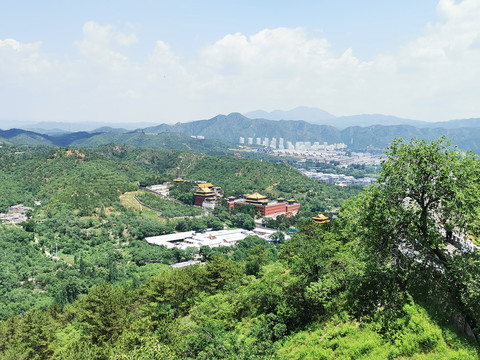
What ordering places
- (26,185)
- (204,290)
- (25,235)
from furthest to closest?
(26,185) → (25,235) → (204,290)

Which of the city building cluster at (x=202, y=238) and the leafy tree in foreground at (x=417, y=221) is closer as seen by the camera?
the leafy tree in foreground at (x=417, y=221)

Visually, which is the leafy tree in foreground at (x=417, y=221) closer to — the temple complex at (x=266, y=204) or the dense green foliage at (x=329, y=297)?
the dense green foliage at (x=329, y=297)

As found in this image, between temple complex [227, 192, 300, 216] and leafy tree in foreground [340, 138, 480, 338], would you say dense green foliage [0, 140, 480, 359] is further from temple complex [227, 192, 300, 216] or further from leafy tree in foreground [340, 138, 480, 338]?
temple complex [227, 192, 300, 216]

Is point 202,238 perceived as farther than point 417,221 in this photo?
Yes

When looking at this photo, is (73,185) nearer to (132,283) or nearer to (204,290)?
(132,283)

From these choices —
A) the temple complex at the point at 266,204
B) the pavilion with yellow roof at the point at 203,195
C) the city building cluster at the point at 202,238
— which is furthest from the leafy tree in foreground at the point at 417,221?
the pavilion with yellow roof at the point at 203,195

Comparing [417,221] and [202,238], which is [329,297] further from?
[202,238]

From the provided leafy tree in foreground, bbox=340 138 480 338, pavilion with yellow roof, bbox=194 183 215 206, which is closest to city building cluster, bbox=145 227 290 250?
pavilion with yellow roof, bbox=194 183 215 206

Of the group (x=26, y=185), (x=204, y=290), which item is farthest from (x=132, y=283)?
(x=26, y=185)

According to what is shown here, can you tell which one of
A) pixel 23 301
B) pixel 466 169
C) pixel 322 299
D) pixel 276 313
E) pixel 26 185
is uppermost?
pixel 466 169

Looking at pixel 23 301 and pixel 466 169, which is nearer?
pixel 466 169

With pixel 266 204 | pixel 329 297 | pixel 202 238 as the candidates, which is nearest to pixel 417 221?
pixel 329 297
